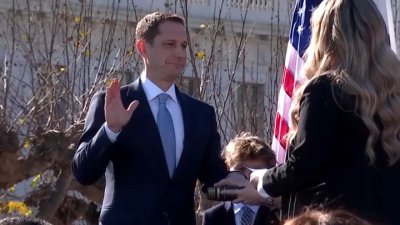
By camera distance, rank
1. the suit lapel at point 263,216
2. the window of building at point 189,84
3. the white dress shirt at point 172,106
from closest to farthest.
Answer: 1. the white dress shirt at point 172,106
2. the suit lapel at point 263,216
3. the window of building at point 189,84

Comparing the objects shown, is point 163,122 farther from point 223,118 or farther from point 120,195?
point 223,118

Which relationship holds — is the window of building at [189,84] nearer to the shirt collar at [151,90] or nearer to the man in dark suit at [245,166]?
the man in dark suit at [245,166]

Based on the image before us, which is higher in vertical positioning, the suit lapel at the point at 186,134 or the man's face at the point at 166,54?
the man's face at the point at 166,54

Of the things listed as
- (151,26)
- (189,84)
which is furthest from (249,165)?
Result: (189,84)

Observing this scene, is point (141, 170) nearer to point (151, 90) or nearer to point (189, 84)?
point (151, 90)

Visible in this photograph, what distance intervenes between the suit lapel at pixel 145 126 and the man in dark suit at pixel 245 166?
78cm

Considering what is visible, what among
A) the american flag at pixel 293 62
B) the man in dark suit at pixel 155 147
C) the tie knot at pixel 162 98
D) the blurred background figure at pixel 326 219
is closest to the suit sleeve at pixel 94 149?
the man in dark suit at pixel 155 147

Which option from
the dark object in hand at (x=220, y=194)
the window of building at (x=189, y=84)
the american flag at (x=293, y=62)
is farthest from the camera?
the window of building at (x=189, y=84)

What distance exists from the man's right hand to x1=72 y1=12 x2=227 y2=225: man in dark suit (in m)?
0.05

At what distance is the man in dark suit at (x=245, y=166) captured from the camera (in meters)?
7.02

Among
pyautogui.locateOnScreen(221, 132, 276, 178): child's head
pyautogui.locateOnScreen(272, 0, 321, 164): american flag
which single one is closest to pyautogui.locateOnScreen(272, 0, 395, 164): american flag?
pyautogui.locateOnScreen(272, 0, 321, 164): american flag

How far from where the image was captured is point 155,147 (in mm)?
6285

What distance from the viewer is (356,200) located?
5641mm

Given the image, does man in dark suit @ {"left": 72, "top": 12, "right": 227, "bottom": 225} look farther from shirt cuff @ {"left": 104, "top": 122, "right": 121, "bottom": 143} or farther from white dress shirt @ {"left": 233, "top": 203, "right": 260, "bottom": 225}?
white dress shirt @ {"left": 233, "top": 203, "right": 260, "bottom": 225}
